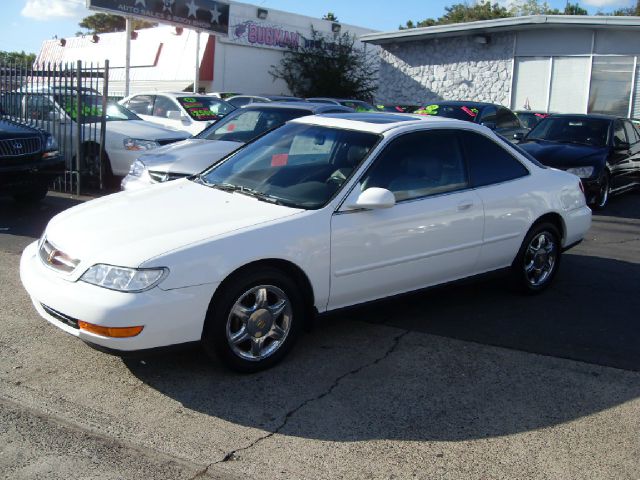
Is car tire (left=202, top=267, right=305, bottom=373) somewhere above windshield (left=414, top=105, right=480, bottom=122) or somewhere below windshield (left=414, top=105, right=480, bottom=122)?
below

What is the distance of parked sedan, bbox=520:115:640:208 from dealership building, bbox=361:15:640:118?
1098 cm

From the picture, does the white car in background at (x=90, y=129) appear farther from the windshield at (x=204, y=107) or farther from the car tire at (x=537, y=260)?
the car tire at (x=537, y=260)

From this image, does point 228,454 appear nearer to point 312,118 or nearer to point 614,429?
point 614,429

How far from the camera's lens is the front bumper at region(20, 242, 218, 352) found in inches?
149

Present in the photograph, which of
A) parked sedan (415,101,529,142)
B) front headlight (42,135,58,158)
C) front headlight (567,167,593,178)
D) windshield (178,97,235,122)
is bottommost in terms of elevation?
front headlight (42,135,58,158)

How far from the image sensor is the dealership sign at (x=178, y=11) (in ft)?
71.8

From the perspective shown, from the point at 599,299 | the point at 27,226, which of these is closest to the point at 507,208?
the point at 599,299

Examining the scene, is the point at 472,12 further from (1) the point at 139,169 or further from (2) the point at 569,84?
(1) the point at 139,169

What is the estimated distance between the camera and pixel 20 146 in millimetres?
9023

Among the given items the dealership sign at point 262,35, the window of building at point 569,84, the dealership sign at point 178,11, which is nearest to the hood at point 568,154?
the window of building at point 569,84

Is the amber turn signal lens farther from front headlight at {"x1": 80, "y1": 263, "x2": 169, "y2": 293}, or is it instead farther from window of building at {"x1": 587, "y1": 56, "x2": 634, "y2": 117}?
window of building at {"x1": 587, "y1": 56, "x2": 634, "y2": 117}

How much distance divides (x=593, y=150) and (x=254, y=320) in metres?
8.65

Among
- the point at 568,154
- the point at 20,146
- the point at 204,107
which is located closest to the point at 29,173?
the point at 20,146

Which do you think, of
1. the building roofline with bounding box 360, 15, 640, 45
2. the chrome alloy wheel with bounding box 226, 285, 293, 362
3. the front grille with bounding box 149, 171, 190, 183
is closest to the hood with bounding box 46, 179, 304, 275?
the chrome alloy wheel with bounding box 226, 285, 293, 362
